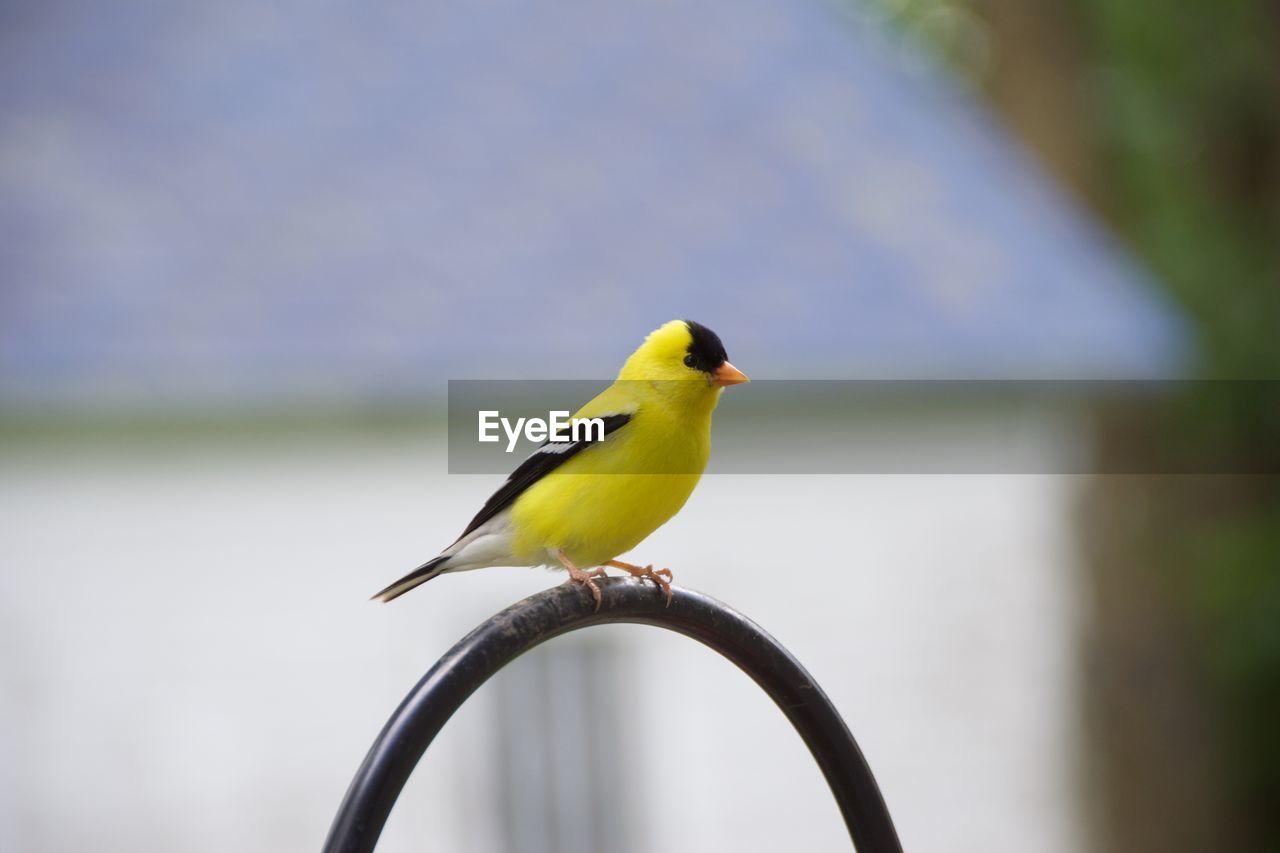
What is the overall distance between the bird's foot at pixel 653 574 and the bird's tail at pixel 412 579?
213mm

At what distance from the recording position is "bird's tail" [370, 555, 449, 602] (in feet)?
4.60

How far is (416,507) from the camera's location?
400 centimetres

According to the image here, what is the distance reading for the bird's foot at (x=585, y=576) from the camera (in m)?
1.31

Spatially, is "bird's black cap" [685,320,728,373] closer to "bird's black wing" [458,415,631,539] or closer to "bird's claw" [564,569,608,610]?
"bird's black wing" [458,415,631,539]

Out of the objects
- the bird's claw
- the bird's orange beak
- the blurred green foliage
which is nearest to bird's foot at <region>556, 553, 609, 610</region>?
the bird's claw

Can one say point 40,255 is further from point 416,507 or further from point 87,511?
point 416,507

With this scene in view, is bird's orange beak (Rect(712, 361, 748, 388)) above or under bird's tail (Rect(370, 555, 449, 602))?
above

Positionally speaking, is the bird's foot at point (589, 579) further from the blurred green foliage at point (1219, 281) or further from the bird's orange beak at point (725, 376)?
the blurred green foliage at point (1219, 281)

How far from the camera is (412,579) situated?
143cm

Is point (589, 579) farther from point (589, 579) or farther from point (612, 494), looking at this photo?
point (612, 494)

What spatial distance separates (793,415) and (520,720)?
3.52ft

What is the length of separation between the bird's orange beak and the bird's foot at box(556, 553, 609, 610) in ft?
0.84

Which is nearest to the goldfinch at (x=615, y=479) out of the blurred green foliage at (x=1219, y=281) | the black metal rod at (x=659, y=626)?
the black metal rod at (x=659, y=626)

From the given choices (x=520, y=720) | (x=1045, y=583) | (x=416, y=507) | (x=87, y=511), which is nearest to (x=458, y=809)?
(x=520, y=720)
